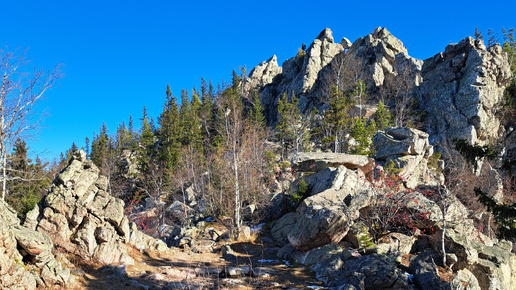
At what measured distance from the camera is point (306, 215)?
47.2 feet

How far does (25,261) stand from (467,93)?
157ft

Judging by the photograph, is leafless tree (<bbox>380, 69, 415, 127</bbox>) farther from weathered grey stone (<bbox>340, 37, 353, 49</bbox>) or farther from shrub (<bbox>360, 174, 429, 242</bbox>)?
shrub (<bbox>360, 174, 429, 242</bbox>)

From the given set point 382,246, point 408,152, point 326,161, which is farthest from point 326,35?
point 382,246

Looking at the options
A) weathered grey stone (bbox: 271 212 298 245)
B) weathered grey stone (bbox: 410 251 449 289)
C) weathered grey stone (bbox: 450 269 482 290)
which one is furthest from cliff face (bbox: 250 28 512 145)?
weathered grey stone (bbox: 410 251 449 289)

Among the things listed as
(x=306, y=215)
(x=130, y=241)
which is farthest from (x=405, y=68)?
(x=130, y=241)

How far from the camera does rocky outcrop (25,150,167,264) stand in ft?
35.0

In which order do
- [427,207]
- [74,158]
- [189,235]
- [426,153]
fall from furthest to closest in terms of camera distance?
[426,153], [189,235], [427,207], [74,158]

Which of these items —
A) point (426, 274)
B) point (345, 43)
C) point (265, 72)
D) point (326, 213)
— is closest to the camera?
point (426, 274)

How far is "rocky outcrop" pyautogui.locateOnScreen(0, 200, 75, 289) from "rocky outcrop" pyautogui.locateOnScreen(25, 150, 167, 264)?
6.36 feet

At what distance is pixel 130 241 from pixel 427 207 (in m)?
14.7

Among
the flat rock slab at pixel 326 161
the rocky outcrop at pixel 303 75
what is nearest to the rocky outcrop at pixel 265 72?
the rocky outcrop at pixel 303 75

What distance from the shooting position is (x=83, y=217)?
448 inches

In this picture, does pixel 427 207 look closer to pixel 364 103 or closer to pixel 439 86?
pixel 439 86

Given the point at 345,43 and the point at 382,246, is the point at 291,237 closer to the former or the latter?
the point at 382,246
